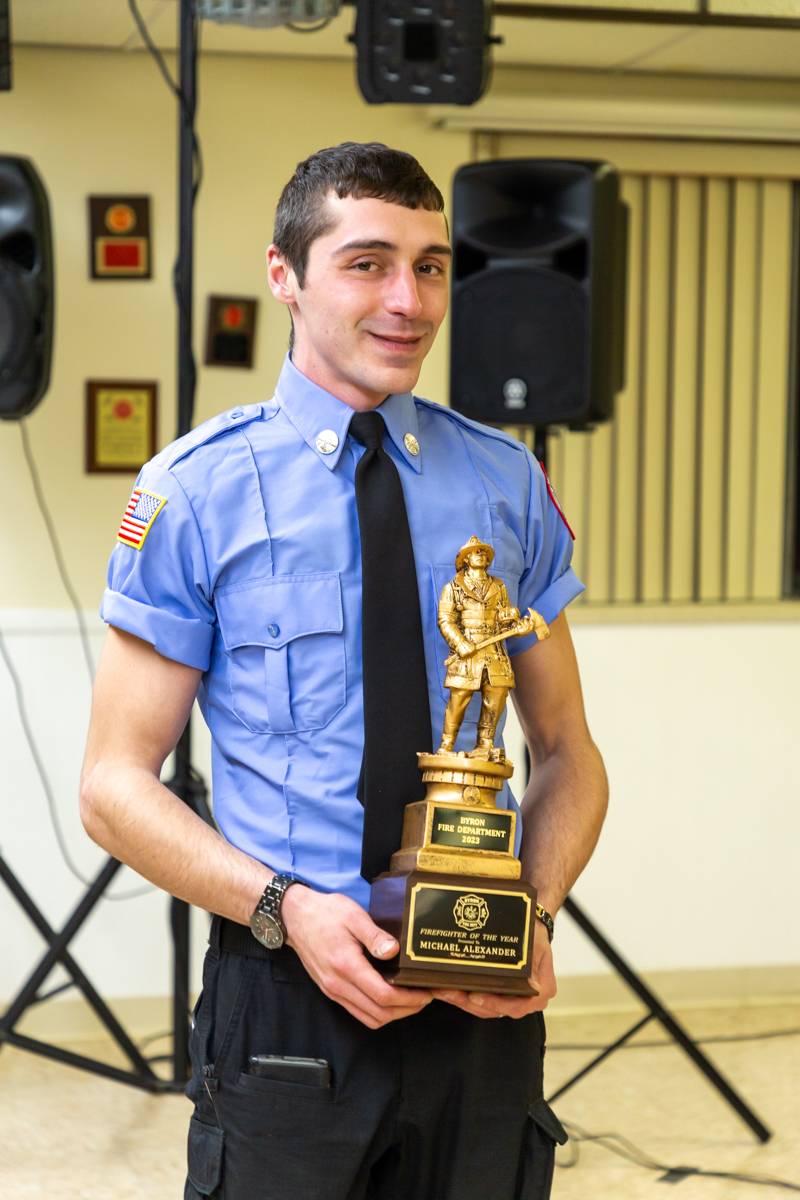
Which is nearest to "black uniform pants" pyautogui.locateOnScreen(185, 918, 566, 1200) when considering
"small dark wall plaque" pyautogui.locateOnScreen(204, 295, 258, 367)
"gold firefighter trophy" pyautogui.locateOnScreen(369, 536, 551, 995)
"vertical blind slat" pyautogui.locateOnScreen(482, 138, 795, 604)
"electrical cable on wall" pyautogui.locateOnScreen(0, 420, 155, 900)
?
"gold firefighter trophy" pyautogui.locateOnScreen(369, 536, 551, 995)

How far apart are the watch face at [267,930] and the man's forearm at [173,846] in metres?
0.01

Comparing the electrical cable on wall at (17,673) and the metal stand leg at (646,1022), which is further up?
the electrical cable on wall at (17,673)

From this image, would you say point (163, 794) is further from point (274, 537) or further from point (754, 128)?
point (754, 128)

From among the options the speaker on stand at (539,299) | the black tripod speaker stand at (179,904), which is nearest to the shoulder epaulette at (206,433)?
the black tripod speaker stand at (179,904)

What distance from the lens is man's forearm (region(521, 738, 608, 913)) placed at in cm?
139

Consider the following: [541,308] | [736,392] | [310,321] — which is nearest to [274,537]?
[310,321]

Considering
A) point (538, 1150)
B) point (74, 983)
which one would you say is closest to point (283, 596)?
point (538, 1150)

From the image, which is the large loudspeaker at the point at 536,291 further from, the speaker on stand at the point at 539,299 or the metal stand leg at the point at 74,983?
the metal stand leg at the point at 74,983

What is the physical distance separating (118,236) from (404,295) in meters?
2.46

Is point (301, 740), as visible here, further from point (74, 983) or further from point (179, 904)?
point (74, 983)

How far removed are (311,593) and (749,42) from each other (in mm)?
2608

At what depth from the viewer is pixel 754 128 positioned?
148 inches

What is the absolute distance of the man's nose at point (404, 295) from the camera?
4.28 ft

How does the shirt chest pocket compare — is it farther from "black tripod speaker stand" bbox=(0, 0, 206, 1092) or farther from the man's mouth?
"black tripod speaker stand" bbox=(0, 0, 206, 1092)
